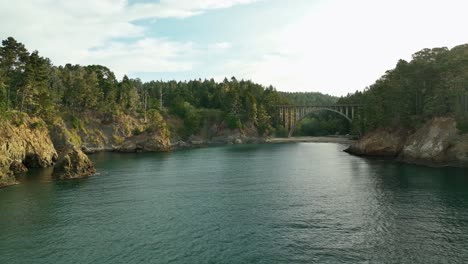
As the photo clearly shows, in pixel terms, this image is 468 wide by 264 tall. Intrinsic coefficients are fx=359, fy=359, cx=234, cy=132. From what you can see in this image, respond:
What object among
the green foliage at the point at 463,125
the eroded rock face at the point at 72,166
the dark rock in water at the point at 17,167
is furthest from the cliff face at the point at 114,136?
the green foliage at the point at 463,125

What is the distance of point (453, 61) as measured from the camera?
75.8 meters

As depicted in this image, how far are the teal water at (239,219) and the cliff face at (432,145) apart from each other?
854cm

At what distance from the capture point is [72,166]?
2482 inches

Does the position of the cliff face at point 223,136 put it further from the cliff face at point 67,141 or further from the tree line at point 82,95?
the cliff face at point 67,141

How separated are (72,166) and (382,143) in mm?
73379

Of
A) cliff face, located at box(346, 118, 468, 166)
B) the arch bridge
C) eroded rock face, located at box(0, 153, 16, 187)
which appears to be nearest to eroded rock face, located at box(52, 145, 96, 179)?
eroded rock face, located at box(0, 153, 16, 187)

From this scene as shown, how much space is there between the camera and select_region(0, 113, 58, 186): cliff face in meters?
63.4

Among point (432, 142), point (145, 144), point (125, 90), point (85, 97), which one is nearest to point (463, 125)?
point (432, 142)

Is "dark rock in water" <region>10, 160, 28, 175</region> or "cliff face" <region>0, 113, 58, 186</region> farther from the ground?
"cliff face" <region>0, 113, 58, 186</region>

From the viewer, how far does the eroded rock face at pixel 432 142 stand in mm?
71438

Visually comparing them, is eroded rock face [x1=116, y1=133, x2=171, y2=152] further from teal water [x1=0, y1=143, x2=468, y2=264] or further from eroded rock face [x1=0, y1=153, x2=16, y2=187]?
eroded rock face [x1=0, y1=153, x2=16, y2=187]

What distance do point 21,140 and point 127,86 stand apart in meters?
75.1

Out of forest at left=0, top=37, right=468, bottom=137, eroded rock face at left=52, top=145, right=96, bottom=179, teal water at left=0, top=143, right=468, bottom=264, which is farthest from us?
forest at left=0, top=37, right=468, bottom=137

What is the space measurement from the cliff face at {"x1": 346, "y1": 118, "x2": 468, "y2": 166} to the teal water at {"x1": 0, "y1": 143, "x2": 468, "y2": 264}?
854 centimetres
